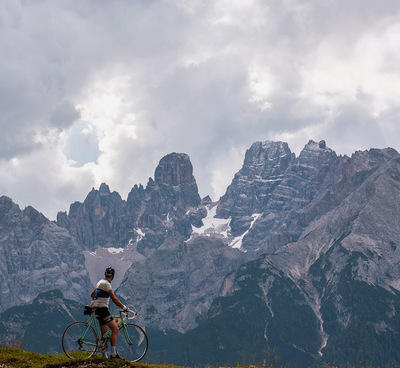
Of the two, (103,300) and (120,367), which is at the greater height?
(103,300)

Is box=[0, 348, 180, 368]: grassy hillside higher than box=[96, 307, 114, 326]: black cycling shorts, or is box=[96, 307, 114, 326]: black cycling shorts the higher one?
box=[96, 307, 114, 326]: black cycling shorts

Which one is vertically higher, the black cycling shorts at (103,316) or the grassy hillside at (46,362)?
the black cycling shorts at (103,316)

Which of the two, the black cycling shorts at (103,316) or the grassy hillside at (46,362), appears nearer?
the grassy hillside at (46,362)

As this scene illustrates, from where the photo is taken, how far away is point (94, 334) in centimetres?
4028

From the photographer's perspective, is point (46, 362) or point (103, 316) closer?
point (103, 316)

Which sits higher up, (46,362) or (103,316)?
(103,316)

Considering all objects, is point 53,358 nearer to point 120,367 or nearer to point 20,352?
point 20,352

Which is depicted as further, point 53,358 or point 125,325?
point 53,358

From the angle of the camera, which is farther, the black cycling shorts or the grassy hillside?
the black cycling shorts

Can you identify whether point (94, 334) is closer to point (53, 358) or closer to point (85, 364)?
point (85, 364)

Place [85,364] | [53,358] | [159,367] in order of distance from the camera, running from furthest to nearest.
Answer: [53,358], [159,367], [85,364]

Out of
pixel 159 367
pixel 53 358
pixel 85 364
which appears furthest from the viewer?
pixel 53 358

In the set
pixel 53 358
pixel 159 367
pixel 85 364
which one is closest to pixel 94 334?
pixel 85 364

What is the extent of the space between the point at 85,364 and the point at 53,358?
37.8 ft
